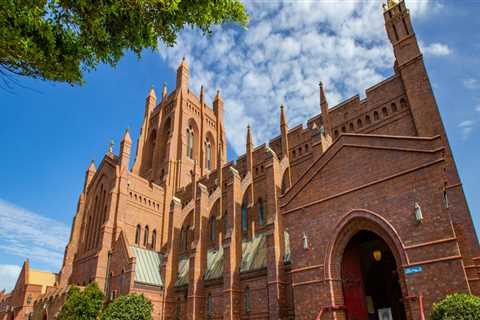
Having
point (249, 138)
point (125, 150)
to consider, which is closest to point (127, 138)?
point (125, 150)

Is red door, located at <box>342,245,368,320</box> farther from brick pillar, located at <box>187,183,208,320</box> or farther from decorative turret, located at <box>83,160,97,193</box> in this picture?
decorative turret, located at <box>83,160,97,193</box>

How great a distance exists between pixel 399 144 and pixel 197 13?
969 cm

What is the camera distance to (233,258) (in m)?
21.7

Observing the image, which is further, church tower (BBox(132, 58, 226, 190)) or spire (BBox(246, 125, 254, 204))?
church tower (BBox(132, 58, 226, 190))

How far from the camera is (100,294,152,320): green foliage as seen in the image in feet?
65.0

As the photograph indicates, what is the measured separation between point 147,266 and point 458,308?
22064 mm

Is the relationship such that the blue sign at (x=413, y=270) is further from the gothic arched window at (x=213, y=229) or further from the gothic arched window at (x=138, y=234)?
the gothic arched window at (x=138, y=234)

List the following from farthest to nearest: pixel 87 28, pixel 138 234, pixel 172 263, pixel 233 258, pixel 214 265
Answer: pixel 138 234
pixel 172 263
pixel 214 265
pixel 233 258
pixel 87 28

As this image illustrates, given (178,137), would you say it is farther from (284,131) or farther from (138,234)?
(284,131)

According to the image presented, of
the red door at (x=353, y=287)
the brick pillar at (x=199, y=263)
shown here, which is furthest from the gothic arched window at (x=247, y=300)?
the red door at (x=353, y=287)

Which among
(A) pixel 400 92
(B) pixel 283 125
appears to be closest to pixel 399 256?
(A) pixel 400 92

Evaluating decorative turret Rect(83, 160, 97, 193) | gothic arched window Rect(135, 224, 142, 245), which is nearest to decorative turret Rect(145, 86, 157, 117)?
decorative turret Rect(83, 160, 97, 193)

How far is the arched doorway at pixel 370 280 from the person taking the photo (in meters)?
14.7

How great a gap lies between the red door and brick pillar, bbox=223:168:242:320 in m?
8.06
